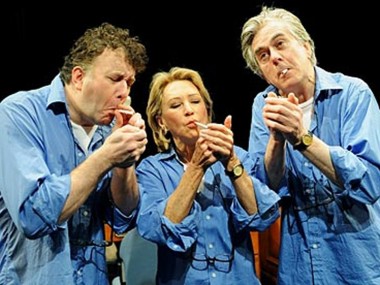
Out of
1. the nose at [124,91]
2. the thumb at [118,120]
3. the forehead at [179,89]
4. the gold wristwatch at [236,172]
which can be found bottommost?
the gold wristwatch at [236,172]

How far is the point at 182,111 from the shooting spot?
2.14 m

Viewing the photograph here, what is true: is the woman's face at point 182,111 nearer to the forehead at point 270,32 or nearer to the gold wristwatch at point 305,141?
the forehead at point 270,32

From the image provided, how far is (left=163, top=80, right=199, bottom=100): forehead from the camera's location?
2.18 metres

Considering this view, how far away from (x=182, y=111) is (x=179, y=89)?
89 millimetres

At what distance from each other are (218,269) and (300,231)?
0.26m

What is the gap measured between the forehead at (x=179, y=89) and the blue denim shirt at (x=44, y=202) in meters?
0.36

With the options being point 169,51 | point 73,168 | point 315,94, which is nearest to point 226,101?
point 169,51

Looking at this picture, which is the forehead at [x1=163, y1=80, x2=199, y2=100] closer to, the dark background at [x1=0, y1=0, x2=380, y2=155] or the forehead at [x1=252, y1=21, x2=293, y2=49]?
the forehead at [x1=252, y1=21, x2=293, y2=49]

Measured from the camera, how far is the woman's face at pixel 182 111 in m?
2.11

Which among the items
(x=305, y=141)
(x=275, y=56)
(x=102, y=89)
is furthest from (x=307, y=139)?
(x=102, y=89)

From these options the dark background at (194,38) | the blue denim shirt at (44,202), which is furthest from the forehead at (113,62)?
the dark background at (194,38)

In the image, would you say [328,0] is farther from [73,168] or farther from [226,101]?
[73,168]

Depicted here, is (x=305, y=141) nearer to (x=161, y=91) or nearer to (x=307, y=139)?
Answer: (x=307, y=139)

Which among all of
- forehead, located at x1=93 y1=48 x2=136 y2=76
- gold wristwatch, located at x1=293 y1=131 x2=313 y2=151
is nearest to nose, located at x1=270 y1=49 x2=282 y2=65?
gold wristwatch, located at x1=293 y1=131 x2=313 y2=151
